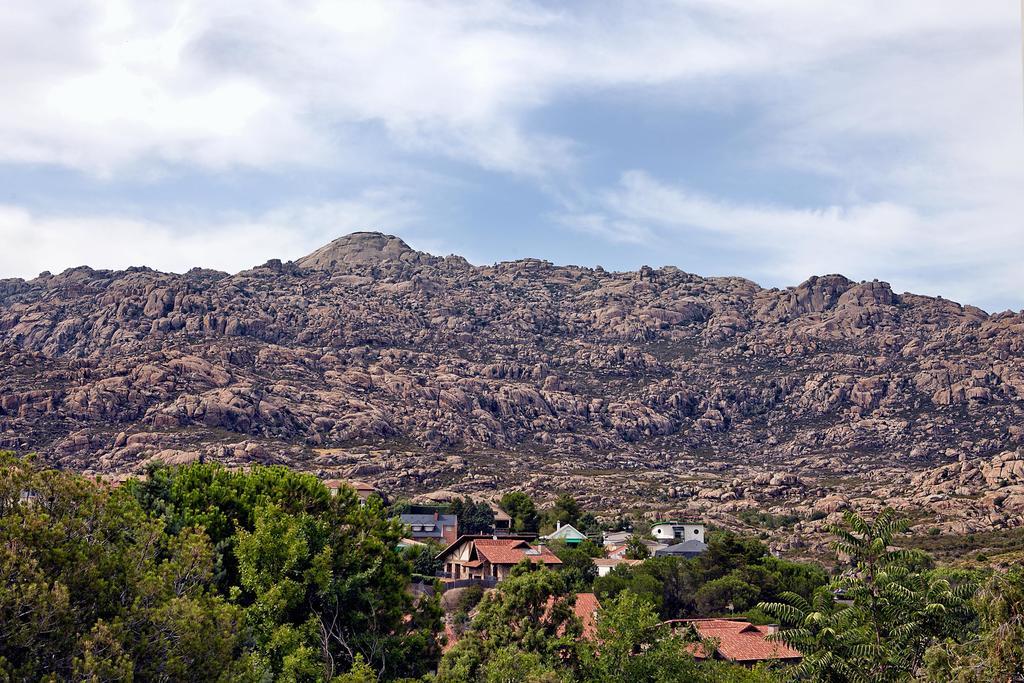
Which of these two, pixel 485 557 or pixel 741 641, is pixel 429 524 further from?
pixel 741 641

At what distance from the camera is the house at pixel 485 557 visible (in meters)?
71.2

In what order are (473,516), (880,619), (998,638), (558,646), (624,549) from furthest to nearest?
(473,516) < (624,549) < (558,646) < (880,619) < (998,638)

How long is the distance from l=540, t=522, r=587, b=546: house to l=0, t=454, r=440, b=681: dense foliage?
53.5 m

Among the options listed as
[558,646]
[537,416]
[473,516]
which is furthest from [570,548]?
[537,416]

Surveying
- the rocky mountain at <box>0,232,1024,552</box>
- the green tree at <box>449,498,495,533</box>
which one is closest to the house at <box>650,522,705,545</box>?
the green tree at <box>449,498,495,533</box>

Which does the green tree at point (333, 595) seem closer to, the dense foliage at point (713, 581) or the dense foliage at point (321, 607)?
the dense foliage at point (321, 607)

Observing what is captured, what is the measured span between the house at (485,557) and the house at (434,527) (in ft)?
48.4

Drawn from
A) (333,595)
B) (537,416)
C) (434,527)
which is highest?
(537,416)

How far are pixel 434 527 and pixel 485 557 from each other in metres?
28.5

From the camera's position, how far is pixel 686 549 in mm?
91250

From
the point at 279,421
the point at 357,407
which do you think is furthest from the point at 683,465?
the point at 279,421

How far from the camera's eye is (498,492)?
429ft

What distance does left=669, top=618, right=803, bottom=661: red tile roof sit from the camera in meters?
45.5

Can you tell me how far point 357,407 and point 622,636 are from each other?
136306 mm
